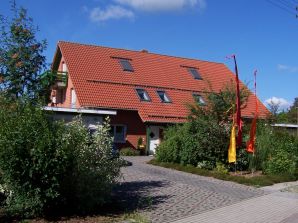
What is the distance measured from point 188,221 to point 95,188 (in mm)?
2085

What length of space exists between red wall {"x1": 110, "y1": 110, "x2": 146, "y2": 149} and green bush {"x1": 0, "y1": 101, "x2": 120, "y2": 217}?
20788 mm

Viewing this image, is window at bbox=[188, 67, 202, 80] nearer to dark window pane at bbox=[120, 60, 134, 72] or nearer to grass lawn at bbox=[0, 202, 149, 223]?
dark window pane at bbox=[120, 60, 134, 72]

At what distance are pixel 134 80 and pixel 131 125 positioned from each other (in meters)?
3.95

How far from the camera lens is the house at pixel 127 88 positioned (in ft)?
102

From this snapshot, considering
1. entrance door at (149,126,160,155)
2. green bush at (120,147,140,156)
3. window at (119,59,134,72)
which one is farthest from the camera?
window at (119,59,134,72)

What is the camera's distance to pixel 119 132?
3158 cm

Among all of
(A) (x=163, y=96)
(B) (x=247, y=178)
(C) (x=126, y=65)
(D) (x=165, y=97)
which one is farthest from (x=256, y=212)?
(C) (x=126, y=65)

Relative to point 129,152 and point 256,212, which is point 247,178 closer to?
point 256,212

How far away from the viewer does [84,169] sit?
10102mm

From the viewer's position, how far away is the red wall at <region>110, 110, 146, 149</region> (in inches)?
1235

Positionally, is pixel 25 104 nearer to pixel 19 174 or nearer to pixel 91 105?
pixel 19 174

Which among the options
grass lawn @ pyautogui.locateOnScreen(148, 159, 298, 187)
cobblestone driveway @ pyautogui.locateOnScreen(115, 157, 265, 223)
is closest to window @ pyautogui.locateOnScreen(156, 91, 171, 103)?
grass lawn @ pyautogui.locateOnScreen(148, 159, 298, 187)

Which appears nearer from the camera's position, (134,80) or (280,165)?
(280,165)

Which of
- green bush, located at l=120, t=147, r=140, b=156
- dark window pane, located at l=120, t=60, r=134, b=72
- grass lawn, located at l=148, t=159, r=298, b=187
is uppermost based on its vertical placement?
dark window pane, located at l=120, t=60, r=134, b=72
